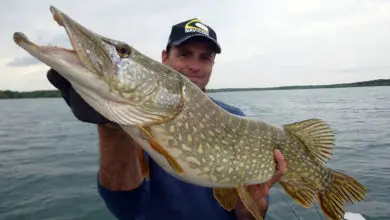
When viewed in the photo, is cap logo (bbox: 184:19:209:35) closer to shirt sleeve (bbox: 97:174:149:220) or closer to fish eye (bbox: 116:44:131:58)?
fish eye (bbox: 116:44:131:58)

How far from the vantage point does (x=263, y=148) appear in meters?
2.36

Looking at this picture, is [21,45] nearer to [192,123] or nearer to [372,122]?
[192,123]

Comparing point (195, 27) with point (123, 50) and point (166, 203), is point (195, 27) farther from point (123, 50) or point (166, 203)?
point (166, 203)

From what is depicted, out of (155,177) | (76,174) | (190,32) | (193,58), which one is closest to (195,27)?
(190,32)

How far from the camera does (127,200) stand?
94.9 inches

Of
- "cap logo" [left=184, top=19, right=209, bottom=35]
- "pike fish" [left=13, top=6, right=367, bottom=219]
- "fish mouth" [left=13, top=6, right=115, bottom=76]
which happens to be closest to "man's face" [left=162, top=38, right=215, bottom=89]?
"cap logo" [left=184, top=19, right=209, bottom=35]

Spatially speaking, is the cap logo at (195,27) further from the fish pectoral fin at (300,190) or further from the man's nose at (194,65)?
the fish pectoral fin at (300,190)

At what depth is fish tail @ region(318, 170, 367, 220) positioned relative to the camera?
2625 mm

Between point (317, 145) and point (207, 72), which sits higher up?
point (207, 72)

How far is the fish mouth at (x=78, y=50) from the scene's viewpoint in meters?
1.51

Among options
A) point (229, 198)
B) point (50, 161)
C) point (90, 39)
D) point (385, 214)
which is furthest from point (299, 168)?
point (50, 161)

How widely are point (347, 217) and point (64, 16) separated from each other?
15.2 feet

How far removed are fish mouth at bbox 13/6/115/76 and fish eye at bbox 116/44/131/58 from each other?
0.06 m

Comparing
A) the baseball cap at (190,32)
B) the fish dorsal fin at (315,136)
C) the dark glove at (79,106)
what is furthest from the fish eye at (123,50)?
the fish dorsal fin at (315,136)
